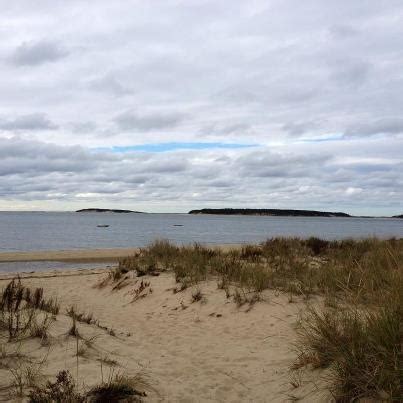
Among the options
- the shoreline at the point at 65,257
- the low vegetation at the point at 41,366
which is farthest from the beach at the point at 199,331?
the shoreline at the point at 65,257

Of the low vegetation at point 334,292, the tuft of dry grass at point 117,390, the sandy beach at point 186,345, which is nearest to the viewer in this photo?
the low vegetation at point 334,292

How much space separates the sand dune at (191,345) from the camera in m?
4.91

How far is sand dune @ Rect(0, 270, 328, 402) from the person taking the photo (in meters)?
4.91

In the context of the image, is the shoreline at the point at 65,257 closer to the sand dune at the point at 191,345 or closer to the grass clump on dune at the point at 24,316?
the sand dune at the point at 191,345

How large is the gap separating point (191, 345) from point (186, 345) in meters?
Answer: 0.08

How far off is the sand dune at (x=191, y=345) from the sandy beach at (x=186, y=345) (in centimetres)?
1

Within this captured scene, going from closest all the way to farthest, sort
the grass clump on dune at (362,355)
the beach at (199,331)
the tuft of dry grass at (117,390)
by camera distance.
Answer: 1. the grass clump on dune at (362,355)
2. the tuft of dry grass at (117,390)
3. the beach at (199,331)

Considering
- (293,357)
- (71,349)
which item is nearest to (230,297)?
(293,357)

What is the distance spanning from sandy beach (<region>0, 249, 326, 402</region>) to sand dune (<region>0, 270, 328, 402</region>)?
0.01 m

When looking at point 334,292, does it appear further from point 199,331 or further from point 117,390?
point 117,390

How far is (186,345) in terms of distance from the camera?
23.7 ft

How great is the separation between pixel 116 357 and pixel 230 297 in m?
3.90

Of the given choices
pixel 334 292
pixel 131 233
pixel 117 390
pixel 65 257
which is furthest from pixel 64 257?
pixel 131 233

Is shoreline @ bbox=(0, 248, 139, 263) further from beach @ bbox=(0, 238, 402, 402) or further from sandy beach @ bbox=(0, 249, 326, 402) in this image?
sandy beach @ bbox=(0, 249, 326, 402)
